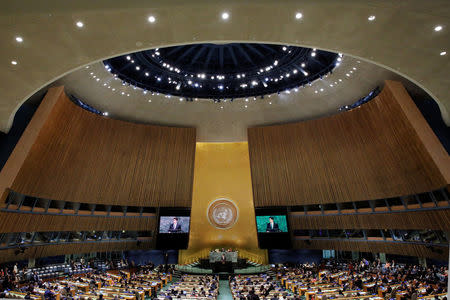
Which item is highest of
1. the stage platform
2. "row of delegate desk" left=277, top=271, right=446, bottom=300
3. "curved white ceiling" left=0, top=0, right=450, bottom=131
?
"curved white ceiling" left=0, top=0, right=450, bottom=131

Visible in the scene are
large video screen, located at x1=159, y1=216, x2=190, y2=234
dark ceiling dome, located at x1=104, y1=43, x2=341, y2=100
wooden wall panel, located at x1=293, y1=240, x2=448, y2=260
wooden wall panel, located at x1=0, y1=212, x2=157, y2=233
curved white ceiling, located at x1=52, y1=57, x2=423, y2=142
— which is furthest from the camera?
large video screen, located at x1=159, y1=216, x2=190, y2=234

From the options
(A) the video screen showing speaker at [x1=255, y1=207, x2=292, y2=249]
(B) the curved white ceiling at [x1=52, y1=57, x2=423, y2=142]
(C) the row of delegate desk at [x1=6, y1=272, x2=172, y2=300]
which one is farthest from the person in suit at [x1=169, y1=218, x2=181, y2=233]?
(B) the curved white ceiling at [x1=52, y1=57, x2=423, y2=142]

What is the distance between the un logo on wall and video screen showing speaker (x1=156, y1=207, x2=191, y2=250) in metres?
4.82

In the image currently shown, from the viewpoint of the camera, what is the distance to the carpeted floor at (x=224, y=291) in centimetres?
1444

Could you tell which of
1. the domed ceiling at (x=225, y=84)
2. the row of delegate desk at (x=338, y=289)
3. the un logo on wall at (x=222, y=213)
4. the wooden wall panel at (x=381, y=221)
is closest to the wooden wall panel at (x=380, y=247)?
the wooden wall panel at (x=381, y=221)

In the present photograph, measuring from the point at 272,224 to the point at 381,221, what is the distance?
8025mm

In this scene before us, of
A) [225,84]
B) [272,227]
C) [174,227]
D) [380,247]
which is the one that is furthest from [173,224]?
[380,247]

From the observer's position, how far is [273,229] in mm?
21406

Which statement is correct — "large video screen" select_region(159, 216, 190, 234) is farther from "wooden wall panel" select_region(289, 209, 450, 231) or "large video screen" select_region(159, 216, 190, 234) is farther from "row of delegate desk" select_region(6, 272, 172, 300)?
"wooden wall panel" select_region(289, 209, 450, 231)

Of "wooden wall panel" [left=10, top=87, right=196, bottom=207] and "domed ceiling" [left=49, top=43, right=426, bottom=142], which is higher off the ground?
"domed ceiling" [left=49, top=43, right=426, bottom=142]

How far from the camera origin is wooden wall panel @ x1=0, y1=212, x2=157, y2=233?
44.6 feet

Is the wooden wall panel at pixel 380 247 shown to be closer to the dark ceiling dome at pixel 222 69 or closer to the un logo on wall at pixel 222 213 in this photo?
the un logo on wall at pixel 222 213

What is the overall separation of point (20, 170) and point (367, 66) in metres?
20.2

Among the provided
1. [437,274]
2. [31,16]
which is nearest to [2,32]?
[31,16]
